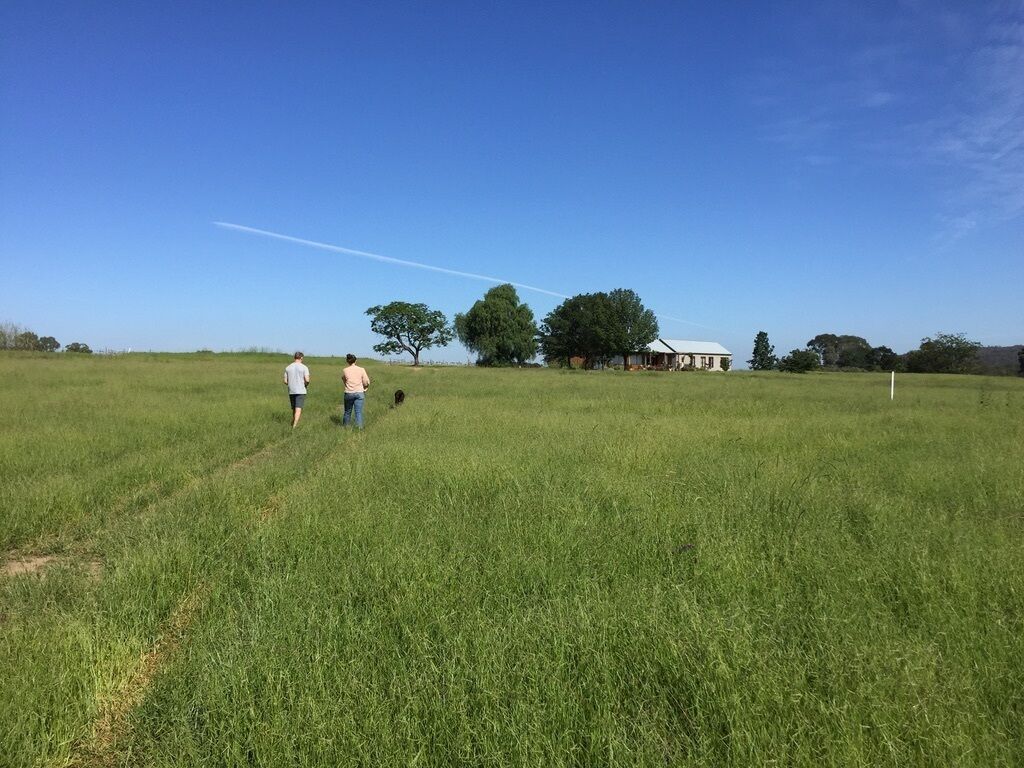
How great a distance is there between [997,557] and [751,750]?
380 cm

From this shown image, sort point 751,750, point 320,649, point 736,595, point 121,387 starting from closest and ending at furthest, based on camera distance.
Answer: point 751,750
point 320,649
point 736,595
point 121,387

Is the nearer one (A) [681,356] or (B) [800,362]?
(B) [800,362]

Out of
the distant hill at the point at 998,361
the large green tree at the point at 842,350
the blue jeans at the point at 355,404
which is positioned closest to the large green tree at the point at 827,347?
the large green tree at the point at 842,350

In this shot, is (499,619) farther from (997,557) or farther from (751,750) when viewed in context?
(997,557)

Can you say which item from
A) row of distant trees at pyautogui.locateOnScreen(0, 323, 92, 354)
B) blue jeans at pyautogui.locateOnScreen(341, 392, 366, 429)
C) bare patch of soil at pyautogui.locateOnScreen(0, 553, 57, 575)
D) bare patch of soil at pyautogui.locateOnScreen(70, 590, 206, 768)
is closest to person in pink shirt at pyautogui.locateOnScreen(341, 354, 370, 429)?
blue jeans at pyautogui.locateOnScreen(341, 392, 366, 429)

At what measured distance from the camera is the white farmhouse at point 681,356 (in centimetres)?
10576

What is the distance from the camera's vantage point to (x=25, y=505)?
627 centimetres

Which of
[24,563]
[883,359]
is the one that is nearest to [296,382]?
[24,563]

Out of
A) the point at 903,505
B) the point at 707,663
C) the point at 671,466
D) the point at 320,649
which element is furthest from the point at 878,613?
the point at 671,466

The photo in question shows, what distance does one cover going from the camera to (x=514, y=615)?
364 cm

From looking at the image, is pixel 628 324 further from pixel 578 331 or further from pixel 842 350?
pixel 842 350

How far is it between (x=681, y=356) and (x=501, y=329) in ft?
130

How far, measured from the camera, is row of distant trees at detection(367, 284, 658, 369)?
88.0m

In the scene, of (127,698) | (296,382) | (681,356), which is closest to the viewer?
(127,698)
